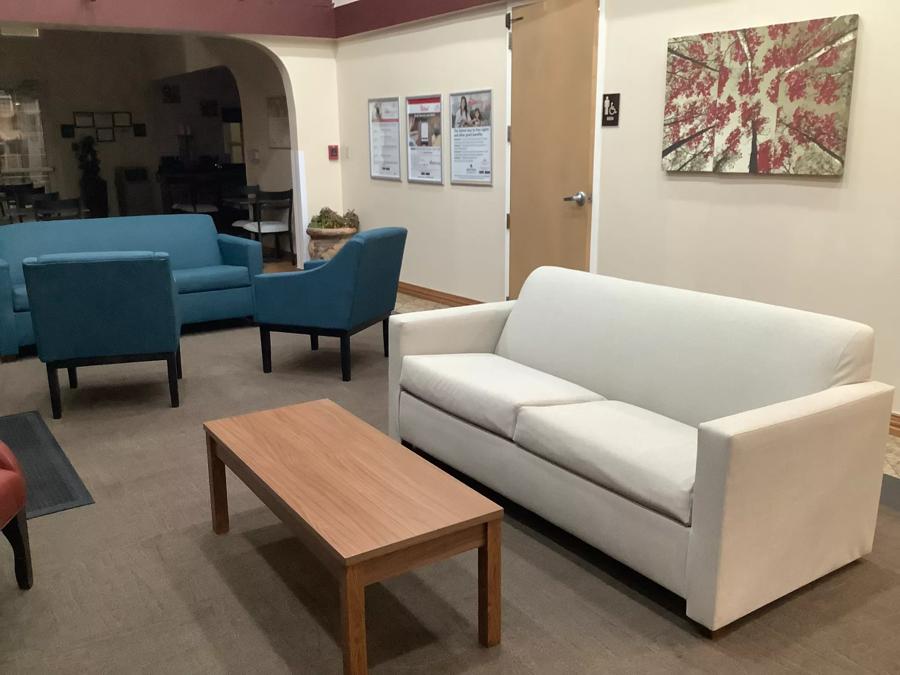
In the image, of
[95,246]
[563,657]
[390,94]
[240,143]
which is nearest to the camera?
[563,657]

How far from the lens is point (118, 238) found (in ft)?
19.2

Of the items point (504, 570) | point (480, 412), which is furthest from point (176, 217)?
point (504, 570)

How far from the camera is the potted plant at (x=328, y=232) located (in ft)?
24.7

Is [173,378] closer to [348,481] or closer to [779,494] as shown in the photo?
[348,481]

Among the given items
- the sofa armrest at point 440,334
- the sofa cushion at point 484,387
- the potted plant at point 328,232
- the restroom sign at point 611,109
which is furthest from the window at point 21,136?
the sofa cushion at point 484,387

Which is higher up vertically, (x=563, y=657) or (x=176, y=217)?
(x=176, y=217)

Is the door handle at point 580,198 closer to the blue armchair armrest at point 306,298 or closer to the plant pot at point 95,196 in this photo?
the blue armchair armrest at point 306,298

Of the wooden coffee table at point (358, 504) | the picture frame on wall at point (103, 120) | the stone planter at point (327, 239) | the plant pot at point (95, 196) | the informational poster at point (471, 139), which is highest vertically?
the picture frame on wall at point (103, 120)

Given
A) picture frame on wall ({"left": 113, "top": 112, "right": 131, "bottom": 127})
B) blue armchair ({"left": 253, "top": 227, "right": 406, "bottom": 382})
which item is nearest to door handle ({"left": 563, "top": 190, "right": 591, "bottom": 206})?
blue armchair ({"left": 253, "top": 227, "right": 406, "bottom": 382})

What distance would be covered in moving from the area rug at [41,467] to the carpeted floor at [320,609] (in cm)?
9

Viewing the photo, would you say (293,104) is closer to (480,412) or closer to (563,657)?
(480,412)

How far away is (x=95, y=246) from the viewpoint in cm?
575

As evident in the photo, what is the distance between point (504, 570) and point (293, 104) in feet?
20.0

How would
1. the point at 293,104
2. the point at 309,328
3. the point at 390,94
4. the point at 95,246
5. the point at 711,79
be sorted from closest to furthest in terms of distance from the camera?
the point at 711,79
the point at 309,328
the point at 95,246
the point at 390,94
the point at 293,104
